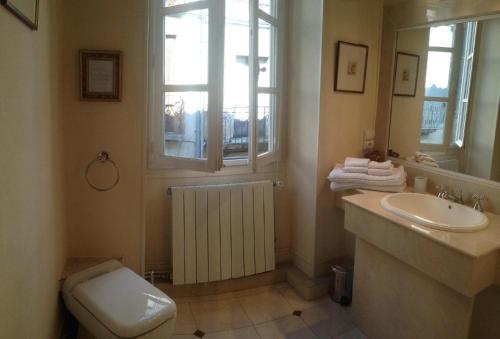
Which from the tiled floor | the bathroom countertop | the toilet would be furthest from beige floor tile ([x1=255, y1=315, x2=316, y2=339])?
the bathroom countertop

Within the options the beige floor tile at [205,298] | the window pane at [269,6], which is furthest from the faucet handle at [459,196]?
the window pane at [269,6]

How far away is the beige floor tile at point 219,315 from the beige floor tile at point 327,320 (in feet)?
1.34

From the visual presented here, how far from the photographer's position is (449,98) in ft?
6.87

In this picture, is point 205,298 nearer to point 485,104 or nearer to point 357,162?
point 357,162

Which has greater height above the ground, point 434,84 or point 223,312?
point 434,84

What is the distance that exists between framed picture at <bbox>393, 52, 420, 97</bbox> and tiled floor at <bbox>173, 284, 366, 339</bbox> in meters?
1.56

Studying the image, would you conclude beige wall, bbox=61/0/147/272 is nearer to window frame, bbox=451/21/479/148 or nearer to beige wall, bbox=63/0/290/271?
beige wall, bbox=63/0/290/271

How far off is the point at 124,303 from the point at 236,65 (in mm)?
1608

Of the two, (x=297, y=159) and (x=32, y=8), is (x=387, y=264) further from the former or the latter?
(x=32, y=8)

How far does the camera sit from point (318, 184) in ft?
8.05

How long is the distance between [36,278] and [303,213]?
69.1 inches

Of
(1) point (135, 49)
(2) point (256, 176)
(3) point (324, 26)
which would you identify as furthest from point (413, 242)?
(1) point (135, 49)

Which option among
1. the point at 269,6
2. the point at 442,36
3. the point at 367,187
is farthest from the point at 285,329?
the point at 269,6

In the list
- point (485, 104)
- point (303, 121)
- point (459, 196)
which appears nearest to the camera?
point (485, 104)
